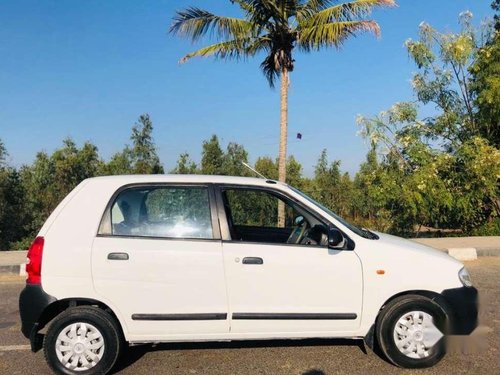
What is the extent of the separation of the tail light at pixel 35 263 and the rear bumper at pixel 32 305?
0.06 m

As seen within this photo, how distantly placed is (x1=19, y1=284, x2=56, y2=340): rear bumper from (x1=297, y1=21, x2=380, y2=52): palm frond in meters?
11.1

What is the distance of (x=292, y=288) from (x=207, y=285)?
717 millimetres

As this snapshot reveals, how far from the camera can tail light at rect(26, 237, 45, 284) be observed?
4.05 metres

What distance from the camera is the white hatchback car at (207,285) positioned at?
4.07m

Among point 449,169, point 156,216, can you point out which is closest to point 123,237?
point 156,216

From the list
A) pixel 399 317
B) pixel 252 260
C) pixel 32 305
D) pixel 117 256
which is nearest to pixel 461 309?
pixel 399 317

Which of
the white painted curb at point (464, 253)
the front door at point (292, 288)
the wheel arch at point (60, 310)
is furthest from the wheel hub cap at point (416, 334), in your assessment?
the white painted curb at point (464, 253)

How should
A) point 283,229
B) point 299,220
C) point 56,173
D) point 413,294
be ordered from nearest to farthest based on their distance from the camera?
point 413,294 → point 299,220 → point 283,229 → point 56,173

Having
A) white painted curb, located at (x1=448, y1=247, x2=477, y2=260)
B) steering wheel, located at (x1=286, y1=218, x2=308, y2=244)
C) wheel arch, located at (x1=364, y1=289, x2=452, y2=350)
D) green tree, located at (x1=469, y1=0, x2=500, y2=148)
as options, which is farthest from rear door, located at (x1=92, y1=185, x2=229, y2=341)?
green tree, located at (x1=469, y1=0, x2=500, y2=148)

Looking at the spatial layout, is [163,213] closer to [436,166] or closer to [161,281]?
[161,281]

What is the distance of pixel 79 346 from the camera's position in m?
4.06

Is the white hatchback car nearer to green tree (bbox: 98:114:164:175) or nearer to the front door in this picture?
the front door

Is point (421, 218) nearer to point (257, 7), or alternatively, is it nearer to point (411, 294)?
point (257, 7)

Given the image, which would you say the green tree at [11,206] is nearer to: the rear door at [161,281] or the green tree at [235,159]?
the green tree at [235,159]
